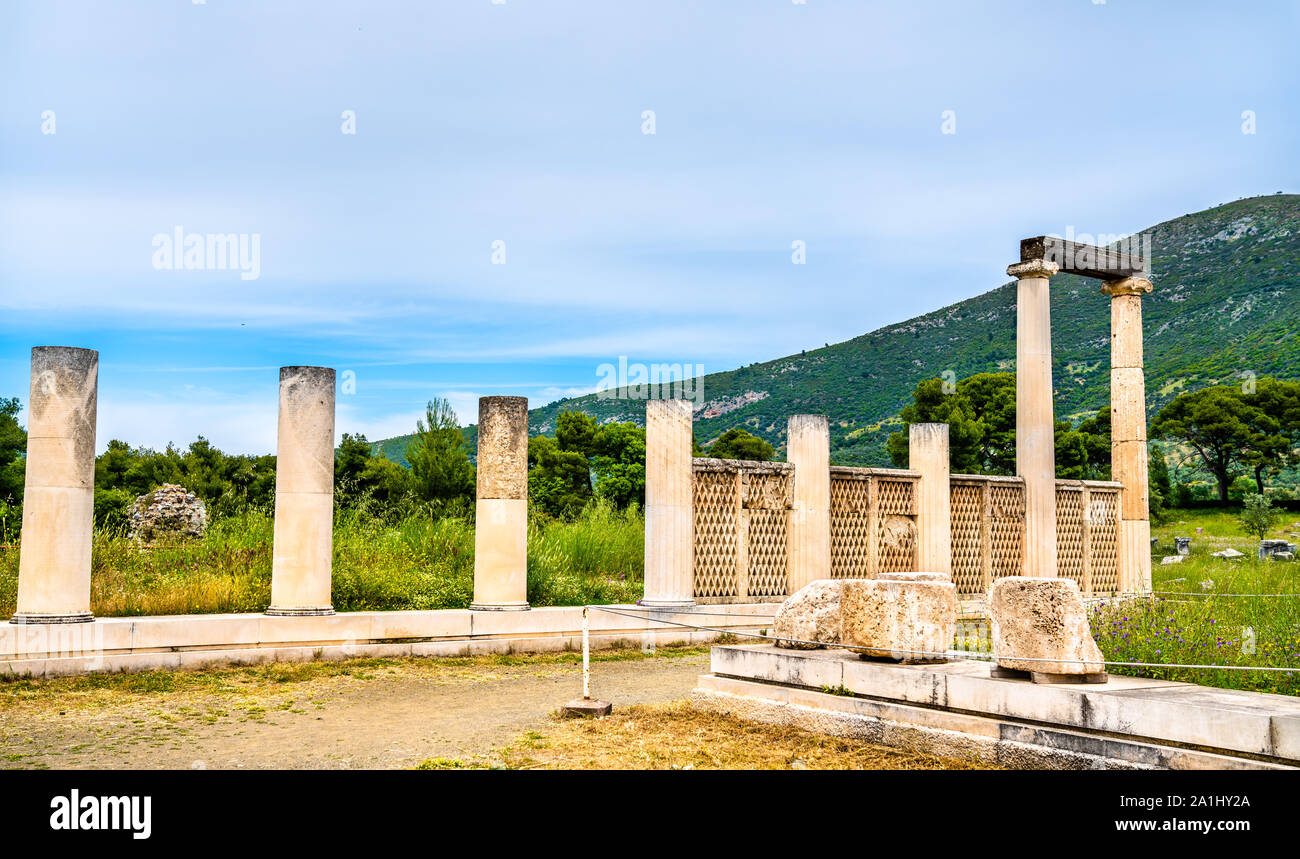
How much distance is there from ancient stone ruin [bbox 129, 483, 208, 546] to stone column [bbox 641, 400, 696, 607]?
10636mm

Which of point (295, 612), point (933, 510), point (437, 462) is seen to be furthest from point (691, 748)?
point (437, 462)

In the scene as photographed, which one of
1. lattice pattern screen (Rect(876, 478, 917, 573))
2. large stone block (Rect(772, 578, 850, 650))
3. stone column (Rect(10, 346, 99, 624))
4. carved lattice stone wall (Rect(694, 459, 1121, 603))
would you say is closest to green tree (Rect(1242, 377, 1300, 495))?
carved lattice stone wall (Rect(694, 459, 1121, 603))

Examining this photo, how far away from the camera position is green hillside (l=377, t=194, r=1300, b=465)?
60.6m

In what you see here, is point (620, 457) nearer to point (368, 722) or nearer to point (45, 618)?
point (45, 618)

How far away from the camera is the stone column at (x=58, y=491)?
429 inches

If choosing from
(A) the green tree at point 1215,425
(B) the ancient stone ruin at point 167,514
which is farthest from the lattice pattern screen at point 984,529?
(A) the green tree at point 1215,425

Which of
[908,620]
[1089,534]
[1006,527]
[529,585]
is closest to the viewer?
[908,620]

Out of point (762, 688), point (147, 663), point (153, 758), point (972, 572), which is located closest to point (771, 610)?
point (972, 572)

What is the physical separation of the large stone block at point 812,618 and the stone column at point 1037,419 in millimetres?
10743

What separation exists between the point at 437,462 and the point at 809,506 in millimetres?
18242

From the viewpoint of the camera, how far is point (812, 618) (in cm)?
902

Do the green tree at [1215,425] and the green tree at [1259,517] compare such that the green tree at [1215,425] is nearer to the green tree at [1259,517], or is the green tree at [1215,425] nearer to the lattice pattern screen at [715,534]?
the green tree at [1259,517]

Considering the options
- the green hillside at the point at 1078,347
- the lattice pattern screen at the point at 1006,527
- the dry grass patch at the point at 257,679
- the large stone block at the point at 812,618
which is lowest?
the dry grass patch at the point at 257,679

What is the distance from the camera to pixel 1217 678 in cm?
852
